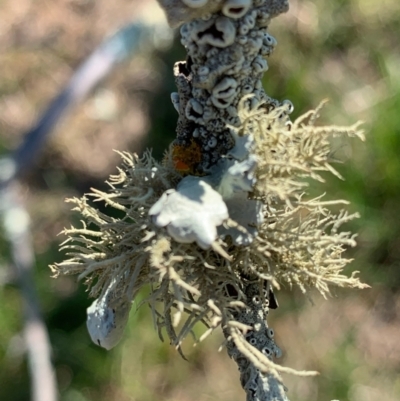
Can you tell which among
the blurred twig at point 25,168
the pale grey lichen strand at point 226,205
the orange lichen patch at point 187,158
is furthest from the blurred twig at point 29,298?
the orange lichen patch at point 187,158

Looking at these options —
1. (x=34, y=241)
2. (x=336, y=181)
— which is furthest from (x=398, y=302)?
(x=34, y=241)

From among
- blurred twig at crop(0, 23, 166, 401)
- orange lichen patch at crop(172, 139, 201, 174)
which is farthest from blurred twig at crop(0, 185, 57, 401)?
orange lichen patch at crop(172, 139, 201, 174)

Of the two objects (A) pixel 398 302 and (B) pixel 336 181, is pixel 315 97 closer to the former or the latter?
(B) pixel 336 181

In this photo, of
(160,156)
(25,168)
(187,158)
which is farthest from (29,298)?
(187,158)

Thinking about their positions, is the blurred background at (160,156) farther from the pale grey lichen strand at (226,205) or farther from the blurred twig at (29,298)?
the pale grey lichen strand at (226,205)

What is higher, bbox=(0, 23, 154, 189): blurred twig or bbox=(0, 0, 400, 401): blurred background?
bbox=(0, 23, 154, 189): blurred twig

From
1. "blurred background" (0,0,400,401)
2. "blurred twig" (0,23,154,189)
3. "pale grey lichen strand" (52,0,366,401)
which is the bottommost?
"blurred background" (0,0,400,401)

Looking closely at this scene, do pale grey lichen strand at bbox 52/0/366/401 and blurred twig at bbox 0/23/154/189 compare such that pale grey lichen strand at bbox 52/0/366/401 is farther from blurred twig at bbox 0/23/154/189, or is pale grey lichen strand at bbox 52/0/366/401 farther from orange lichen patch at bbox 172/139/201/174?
blurred twig at bbox 0/23/154/189

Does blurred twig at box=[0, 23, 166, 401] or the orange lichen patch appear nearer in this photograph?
the orange lichen patch
